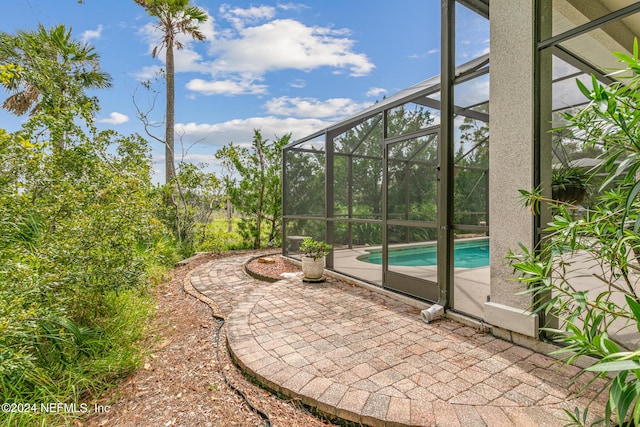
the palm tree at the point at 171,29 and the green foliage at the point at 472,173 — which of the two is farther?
the palm tree at the point at 171,29

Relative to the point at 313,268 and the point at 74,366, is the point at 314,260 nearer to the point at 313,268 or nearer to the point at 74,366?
the point at 313,268

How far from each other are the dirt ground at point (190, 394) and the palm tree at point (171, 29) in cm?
648

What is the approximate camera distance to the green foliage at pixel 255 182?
9148mm

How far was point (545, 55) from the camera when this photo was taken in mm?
2742

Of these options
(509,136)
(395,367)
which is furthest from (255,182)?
(395,367)

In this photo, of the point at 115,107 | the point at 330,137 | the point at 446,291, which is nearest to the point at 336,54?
the point at 330,137

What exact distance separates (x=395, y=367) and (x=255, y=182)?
25.2 ft

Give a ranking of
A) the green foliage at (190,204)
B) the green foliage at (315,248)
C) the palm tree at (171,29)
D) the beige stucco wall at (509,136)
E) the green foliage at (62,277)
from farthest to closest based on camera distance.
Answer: the palm tree at (171,29), the green foliage at (190,204), the green foliage at (315,248), the beige stucco wall at (509,136), the green foliage at (62,277)

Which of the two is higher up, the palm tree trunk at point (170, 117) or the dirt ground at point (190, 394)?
the palm tree trunk at point (170, 117)

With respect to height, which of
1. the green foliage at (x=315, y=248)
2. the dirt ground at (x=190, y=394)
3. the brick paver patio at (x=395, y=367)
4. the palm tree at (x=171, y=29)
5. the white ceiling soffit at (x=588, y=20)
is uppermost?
the palm tree at (x=171, y=29)

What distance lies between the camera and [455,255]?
3824 millimetres

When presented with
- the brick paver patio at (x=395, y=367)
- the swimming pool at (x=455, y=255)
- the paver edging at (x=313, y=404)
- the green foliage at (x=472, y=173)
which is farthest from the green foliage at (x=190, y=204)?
the green foliage at (x=472, y=173)

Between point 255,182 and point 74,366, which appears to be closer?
point 74,366

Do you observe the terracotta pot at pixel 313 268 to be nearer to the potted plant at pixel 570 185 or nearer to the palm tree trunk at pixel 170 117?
the potted plant at pixel 570 185
